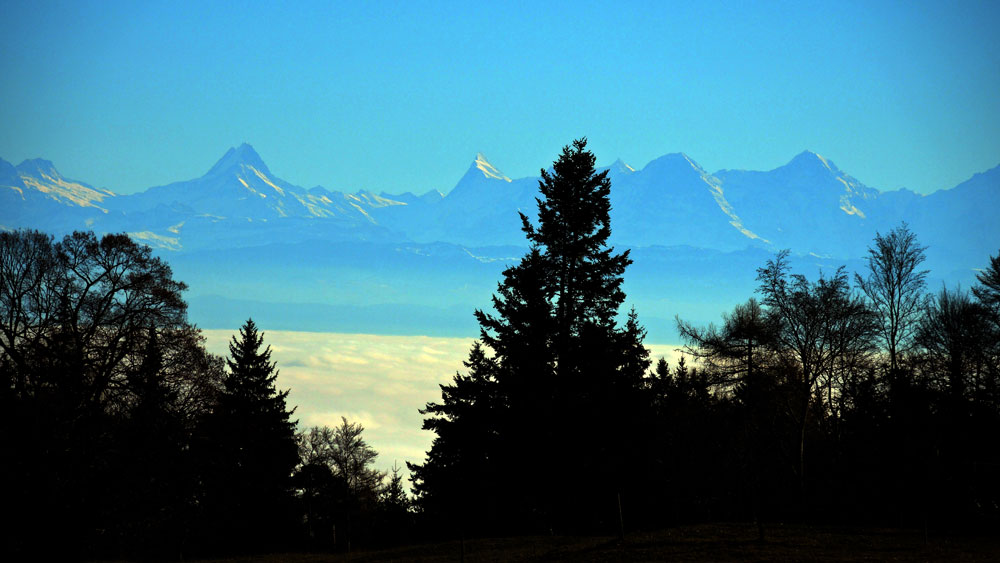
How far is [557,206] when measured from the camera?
4019 cm

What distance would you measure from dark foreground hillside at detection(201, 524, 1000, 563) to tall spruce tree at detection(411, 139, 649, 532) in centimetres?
452

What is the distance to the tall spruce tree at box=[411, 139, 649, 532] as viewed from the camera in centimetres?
3875

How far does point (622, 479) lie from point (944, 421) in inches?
570

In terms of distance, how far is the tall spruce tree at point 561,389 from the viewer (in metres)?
A: 38.8

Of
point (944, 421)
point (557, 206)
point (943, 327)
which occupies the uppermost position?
point (557, 206)

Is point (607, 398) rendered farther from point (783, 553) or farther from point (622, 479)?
point (783, 553)

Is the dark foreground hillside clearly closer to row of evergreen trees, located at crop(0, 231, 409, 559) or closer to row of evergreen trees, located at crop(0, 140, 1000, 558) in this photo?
row of evergreen trees, located at crop(0, 140, 1000, 558)

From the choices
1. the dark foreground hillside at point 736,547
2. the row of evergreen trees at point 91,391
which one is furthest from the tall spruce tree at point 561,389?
the row of evergreen trees at point 91,391

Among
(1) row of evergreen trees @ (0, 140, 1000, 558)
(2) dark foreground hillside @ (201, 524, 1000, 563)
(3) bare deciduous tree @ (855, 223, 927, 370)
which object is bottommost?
(2) dark foreground hillside @ (201, 524, 1000, 563)

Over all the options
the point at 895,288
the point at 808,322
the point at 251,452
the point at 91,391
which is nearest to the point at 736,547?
the point at 808,322

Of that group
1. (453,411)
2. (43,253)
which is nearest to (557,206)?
(453,411)

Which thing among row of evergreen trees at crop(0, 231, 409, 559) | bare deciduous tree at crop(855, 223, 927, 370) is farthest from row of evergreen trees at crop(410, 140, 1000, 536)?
row of evergreen trees at crop(0, 231, 409, 559)

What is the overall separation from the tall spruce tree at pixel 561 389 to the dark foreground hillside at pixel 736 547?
4522 millimetres

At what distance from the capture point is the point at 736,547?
27.8 m
